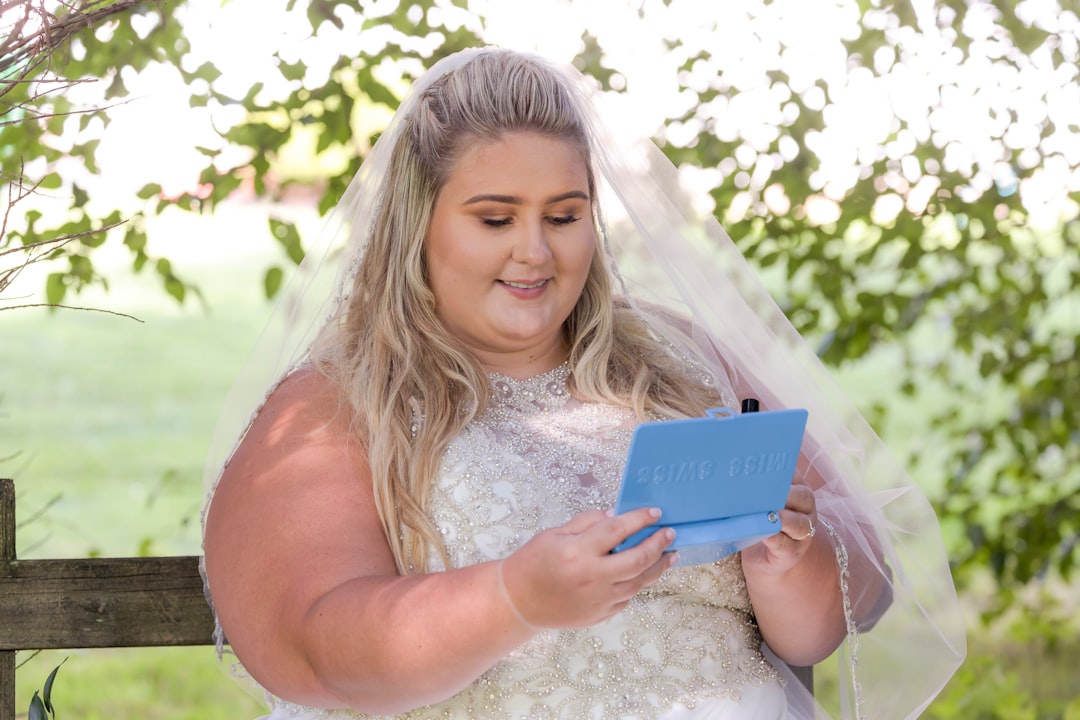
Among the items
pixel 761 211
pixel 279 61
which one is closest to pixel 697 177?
pixel 761 211

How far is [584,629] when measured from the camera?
6.90 feet

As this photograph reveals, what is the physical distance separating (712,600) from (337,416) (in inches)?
30.8

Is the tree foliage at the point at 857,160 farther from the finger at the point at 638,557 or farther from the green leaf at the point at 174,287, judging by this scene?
the finger at the point at 638,557

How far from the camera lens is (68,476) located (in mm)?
7238

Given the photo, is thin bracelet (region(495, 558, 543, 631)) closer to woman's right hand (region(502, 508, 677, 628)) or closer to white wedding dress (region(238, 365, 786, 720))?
woman's right hand (region(502, 508, 677, 628))

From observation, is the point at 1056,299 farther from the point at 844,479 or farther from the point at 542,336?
the point at 542,336

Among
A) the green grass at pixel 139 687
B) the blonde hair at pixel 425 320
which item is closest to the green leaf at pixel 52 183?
the blonde hair at pixel 425 320

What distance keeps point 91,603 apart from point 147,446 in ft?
18.4

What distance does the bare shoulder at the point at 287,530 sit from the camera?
6.32 ft

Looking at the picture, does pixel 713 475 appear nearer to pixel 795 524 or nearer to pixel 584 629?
pixel 795 524

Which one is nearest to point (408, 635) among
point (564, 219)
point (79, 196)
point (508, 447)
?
point (508, 447)

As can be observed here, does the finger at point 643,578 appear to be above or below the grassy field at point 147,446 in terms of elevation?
above

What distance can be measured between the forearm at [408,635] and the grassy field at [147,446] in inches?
61.0

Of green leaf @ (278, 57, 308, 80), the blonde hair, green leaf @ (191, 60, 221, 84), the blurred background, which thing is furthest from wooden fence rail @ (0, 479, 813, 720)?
green leaf @ (278, 57, 308, 80)
